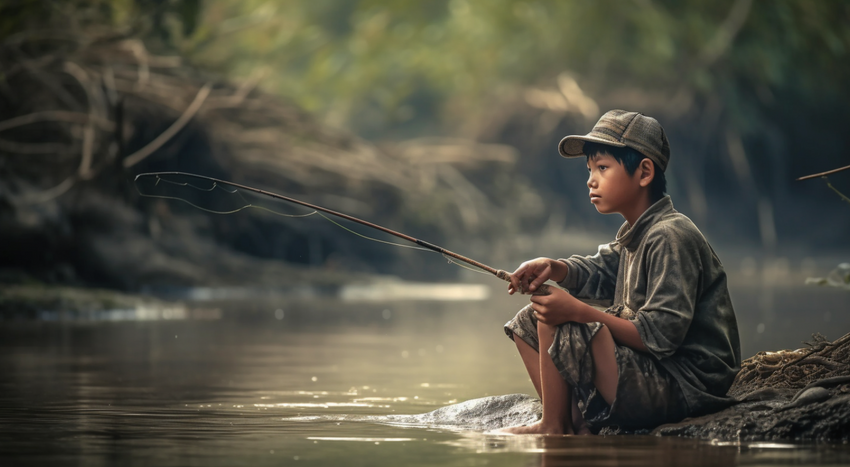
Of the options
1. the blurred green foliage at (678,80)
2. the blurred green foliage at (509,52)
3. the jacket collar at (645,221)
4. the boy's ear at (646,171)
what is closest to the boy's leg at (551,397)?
the jacket collar at (645,221)

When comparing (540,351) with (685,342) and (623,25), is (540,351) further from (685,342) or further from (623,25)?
(623,25)

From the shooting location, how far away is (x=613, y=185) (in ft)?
14.3

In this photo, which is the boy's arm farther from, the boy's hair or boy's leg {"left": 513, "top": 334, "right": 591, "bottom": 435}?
the boy's hair

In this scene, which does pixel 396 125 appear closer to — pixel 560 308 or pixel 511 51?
pixel 511 51

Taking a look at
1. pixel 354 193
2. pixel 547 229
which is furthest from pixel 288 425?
pixel 547 229

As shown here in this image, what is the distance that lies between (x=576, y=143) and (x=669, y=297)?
0.78 meters

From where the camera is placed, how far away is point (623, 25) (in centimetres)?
2928

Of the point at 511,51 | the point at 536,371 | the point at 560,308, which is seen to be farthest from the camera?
the point at 511,51

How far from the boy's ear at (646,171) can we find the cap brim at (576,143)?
4.8 inches

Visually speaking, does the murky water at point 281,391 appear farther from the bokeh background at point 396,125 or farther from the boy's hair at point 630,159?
the bokeh background at point 396,125

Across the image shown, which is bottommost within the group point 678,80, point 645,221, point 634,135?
point 645,221

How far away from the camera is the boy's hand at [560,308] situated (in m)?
4.07

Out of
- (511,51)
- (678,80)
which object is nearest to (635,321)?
(678,80)

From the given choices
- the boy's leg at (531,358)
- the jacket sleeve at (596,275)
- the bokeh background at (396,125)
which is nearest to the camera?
the boy's leg at (531,358)
